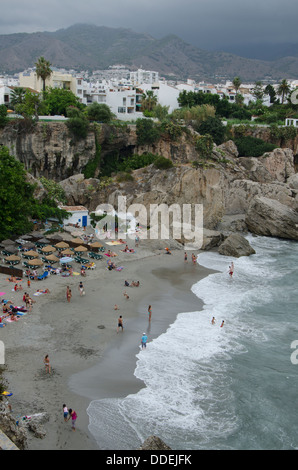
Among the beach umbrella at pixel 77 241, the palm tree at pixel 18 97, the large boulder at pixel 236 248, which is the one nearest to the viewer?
the beach umbrella at pixel 77 241

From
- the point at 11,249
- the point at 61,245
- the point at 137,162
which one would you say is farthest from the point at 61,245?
the point at 137,162

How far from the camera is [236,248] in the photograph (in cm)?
3803

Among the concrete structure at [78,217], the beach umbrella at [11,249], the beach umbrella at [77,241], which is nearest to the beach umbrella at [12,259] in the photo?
the beach umbrella at [11,249]

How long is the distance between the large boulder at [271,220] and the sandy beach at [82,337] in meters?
14.1

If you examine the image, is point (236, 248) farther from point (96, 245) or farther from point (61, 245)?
point (61, 245)

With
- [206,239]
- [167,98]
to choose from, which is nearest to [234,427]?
[206,239]

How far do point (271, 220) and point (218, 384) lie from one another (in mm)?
29677

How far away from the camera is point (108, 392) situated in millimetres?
17469

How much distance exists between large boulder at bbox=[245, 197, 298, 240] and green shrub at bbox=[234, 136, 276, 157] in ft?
67.7

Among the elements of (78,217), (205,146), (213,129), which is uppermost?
(213,129)

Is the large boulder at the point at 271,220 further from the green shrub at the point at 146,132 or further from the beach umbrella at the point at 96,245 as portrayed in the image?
the beach umbrella at the point at 96,245

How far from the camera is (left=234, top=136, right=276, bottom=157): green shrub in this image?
65.2 m

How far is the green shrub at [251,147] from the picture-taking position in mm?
65250
